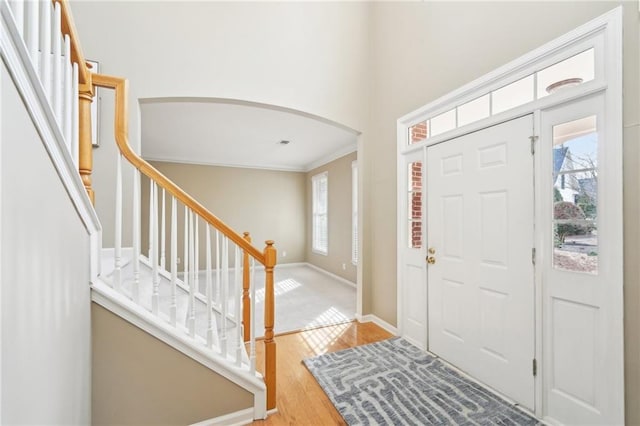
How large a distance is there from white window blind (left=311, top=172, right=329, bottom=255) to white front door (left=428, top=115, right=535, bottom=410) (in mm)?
3757

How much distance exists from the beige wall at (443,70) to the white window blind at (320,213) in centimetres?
286

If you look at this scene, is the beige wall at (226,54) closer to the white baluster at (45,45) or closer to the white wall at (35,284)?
the white wall at (35,284)

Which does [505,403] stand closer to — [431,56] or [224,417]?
Result: [224,417]

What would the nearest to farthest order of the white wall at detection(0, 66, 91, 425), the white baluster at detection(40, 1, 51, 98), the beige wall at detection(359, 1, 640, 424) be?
the white wall at detection(0, 66, 91, 425) → the white baluster at detection(40, 1, 51, 98) → the beige wall at detection(359, 1, 640, 424)

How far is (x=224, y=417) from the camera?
1.63m

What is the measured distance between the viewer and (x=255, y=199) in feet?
21.9

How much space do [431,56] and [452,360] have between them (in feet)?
9.06

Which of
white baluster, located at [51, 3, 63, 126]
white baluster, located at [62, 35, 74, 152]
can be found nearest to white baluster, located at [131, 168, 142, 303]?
white baluster, located at [62, 35, 74, 152]

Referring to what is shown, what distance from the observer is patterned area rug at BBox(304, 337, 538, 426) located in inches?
67.5

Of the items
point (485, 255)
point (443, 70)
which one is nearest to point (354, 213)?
point (443, 70)

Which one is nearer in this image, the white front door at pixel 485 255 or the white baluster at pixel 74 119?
the white baluster at pixel 74 119

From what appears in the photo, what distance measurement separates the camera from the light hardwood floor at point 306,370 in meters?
1.75

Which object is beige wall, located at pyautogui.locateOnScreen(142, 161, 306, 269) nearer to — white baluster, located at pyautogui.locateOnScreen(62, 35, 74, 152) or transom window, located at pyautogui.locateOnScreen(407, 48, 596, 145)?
transom window, located at pyautogui.locateOnScreen(407, 48, 596, 145)

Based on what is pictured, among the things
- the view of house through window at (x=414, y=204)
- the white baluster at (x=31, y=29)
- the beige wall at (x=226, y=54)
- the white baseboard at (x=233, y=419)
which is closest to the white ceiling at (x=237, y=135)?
the beige wall at (x=226, y=54)
